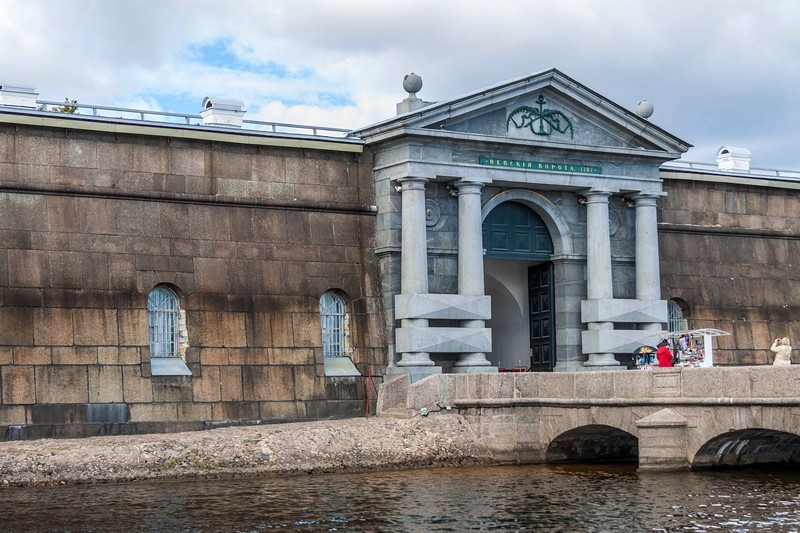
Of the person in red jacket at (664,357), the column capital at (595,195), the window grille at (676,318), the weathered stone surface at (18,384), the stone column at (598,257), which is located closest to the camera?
the weathered stone surface at (18,384)

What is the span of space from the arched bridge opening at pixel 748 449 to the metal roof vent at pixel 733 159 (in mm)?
15139

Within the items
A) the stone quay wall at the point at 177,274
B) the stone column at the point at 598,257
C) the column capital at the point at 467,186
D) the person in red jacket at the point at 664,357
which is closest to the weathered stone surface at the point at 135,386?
the stone quay wall at the point at 177,274

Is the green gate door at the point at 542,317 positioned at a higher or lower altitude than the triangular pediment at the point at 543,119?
lower

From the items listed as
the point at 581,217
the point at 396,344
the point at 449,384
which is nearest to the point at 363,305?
the point at 396,344

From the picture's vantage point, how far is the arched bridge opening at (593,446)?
114 ft

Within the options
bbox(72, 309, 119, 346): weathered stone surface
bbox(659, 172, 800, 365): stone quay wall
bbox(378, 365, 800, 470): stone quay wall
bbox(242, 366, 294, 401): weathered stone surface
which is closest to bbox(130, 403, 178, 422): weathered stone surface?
bbox(72, 309, 119, 346): weathered stone surface

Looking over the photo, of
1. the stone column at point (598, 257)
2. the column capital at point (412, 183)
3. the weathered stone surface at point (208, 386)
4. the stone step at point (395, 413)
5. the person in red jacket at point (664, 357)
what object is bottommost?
the stone step at point (395, 413)

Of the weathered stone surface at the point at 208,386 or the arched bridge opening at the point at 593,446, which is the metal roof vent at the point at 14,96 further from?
the arched bridge opening at the point at 593,446

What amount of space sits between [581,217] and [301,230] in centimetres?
837

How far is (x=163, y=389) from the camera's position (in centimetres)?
3500

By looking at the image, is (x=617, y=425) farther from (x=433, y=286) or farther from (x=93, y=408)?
(x=93, y=408)

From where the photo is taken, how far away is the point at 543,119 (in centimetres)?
4006

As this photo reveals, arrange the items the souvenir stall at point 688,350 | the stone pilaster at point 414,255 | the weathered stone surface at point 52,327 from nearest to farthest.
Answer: the weathered stone surface at point 52,327 → the souvenir stall at point 688,350 → the stone pilaster at point 414,255

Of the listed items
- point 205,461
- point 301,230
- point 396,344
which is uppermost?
point 301,230
